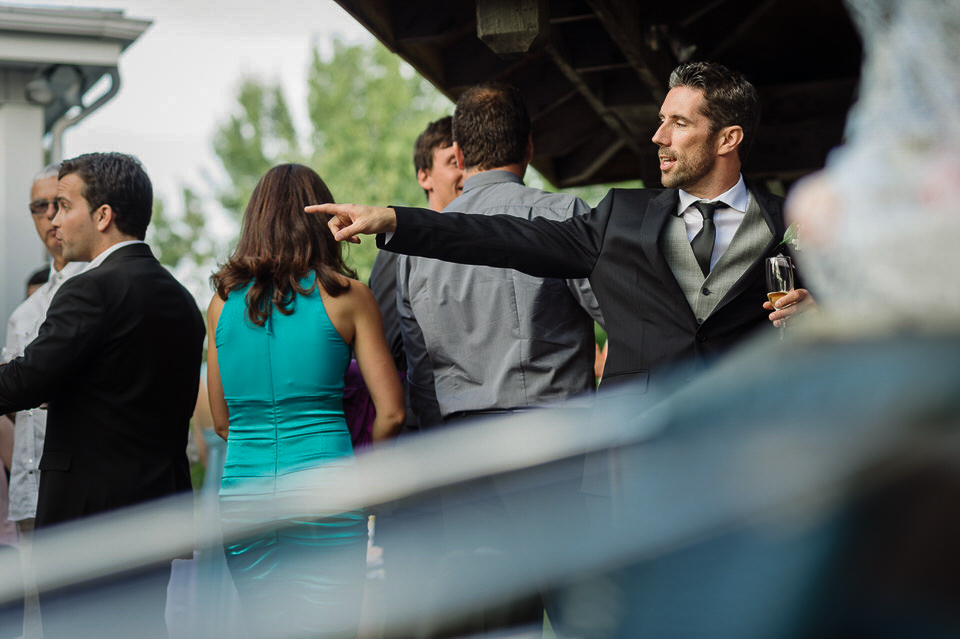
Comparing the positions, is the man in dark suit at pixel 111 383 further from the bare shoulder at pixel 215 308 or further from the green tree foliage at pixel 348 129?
the green tree foliage at pixel 348 129

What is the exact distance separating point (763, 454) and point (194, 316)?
2646mm

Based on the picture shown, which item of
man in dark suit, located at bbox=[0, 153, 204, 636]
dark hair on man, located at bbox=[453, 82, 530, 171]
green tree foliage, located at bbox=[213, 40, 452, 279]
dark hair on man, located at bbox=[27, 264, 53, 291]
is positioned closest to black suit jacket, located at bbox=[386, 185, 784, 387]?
dark hair on man, located at bbox=[453, 82, 530, 171]

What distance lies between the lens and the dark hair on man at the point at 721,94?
2766 millimetres

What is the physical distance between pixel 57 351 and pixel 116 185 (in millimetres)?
623

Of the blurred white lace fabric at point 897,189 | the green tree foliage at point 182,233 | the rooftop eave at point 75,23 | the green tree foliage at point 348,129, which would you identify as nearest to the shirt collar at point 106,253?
the blurred white lace fabric at point 897,189

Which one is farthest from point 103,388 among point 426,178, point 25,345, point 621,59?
point 621,59

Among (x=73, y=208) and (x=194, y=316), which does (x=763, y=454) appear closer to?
(x=194, y=316)

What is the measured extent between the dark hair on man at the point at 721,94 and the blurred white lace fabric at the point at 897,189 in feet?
5.95

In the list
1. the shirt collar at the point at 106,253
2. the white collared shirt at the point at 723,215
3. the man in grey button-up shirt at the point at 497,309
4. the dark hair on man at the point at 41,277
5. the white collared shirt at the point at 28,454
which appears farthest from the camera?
the dark hair on man at the point at 41,277

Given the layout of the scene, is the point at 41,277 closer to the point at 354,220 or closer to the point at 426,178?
the point at 426,178

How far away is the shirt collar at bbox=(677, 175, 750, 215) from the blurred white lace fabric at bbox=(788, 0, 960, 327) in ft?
5.59

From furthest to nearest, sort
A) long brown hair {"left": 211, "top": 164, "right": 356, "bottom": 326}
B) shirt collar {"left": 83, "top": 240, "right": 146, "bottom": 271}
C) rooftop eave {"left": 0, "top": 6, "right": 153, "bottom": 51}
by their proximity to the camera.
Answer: rooftop eave {"left": 0, "top": 6, "right": 153, "bottom": 51}
shirt collar {"left": 83, "top": 240, "right": 146, "bottom": 271}
long brown hair {"left": 211, "top": 164, "right": 356, "bottom": 326}

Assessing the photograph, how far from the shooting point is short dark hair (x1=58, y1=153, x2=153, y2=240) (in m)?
3.24

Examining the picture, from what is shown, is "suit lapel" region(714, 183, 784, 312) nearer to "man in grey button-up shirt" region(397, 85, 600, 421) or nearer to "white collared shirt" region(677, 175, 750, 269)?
"white collared shirt" region(677, 175, 750, 269)
